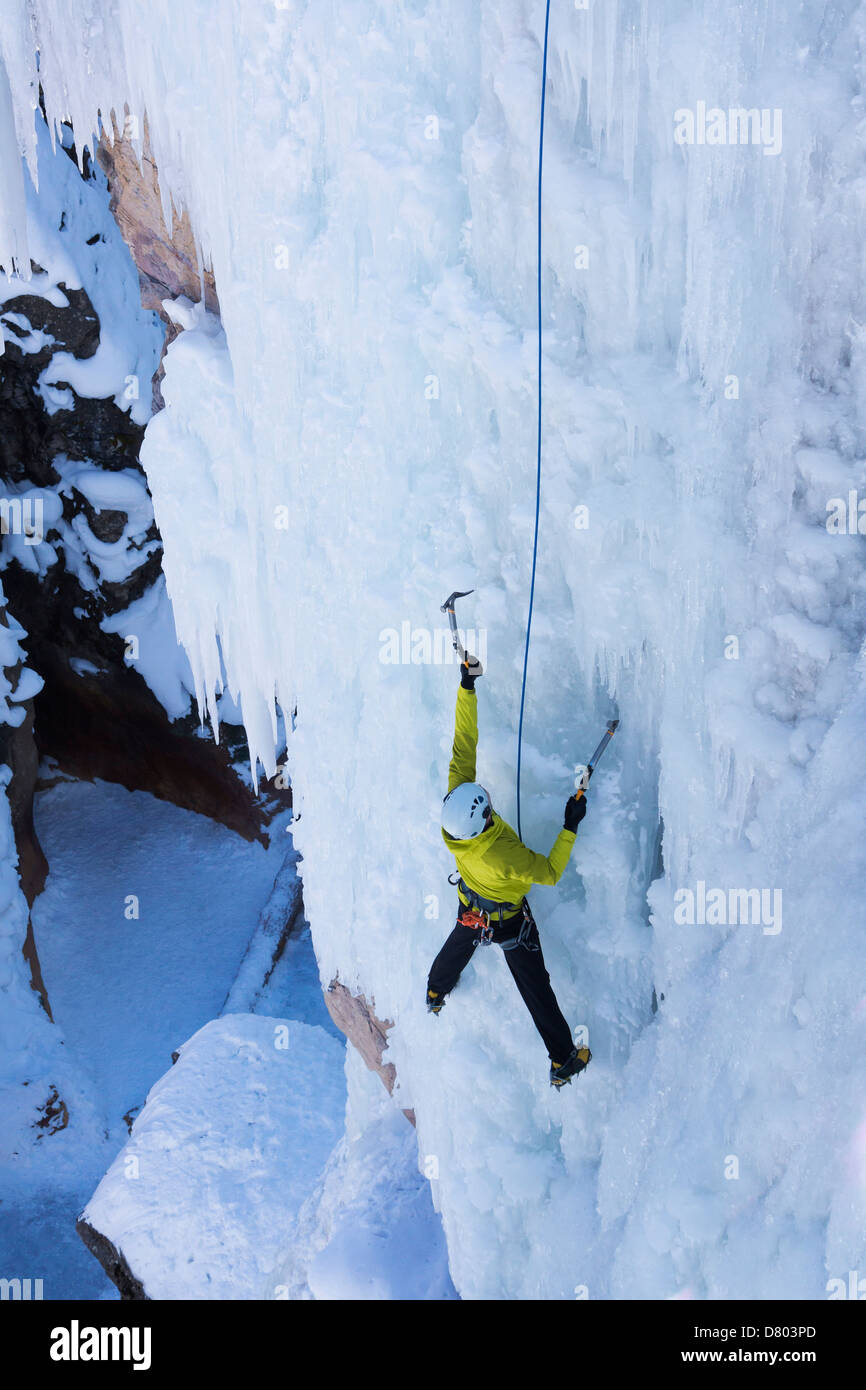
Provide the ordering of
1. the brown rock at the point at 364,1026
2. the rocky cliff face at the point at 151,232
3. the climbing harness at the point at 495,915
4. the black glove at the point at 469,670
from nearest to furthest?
the black glove at the point at 469,670
the climbing harness at the point at 495,915
the brown rock at the point at 364,1026
the rocky cliff face at the point at 151,232

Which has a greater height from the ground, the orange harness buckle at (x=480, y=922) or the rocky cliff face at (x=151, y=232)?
the rocky cliff face at (x=151, y=232)

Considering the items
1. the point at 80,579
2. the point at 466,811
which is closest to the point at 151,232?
the point at 466,811

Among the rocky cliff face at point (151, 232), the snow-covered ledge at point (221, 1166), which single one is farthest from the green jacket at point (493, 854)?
the snow-covered ledge at point (221, 1166)

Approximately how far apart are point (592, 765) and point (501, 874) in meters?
0.49

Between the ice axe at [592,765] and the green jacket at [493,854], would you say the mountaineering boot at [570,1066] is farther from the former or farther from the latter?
the ice axe at [592,765]

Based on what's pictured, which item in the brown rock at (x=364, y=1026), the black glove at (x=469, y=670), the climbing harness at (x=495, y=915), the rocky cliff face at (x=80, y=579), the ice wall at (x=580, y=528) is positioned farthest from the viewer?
the rocky cliff face at (x=80, y=579)

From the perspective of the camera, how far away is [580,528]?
3.63 m

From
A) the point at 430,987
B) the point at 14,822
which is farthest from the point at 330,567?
the point at 14,822

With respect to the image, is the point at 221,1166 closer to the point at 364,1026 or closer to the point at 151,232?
the point at 364,1026

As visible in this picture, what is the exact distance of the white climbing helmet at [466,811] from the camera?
145 inches

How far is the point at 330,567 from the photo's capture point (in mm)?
5004

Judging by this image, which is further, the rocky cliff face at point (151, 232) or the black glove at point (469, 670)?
the rocky cliff face at point (151, 232)

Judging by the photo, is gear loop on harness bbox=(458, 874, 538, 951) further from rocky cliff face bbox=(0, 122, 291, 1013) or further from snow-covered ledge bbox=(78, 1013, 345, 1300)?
rocky cliff face bbox=(0, 122, 291, 1013)

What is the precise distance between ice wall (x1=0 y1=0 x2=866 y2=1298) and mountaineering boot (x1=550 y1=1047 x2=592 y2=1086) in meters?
0.09
